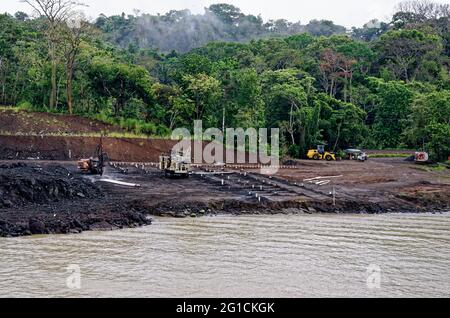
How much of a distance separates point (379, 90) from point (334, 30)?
70418 mm

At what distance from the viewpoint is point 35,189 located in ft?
72.9

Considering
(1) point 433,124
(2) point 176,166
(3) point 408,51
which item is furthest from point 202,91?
(3) point 408,51

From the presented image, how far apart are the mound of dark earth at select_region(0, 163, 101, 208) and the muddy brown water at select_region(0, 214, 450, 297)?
3.92 meters

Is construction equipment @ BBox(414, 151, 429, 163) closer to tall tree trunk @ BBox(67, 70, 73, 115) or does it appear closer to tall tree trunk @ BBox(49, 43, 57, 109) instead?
tall tree trunk @ BBox(67, 70, 73, 115)

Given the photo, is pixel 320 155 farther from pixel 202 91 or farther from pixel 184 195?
pixel 184 195

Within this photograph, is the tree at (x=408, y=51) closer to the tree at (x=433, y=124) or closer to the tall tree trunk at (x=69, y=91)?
the tree at (x=433, y=124)

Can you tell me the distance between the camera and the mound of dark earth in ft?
70.4

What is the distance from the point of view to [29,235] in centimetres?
1817

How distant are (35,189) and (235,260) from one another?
9.51m

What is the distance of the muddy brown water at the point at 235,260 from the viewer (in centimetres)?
1362

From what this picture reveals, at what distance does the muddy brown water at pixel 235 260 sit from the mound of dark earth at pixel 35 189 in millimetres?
3923

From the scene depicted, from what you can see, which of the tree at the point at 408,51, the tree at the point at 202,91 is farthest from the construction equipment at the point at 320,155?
the tree at the point at 408,51

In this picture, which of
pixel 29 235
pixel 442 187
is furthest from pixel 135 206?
pixel 442 187

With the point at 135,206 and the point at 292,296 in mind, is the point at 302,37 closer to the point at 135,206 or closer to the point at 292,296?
the point at 135,206
